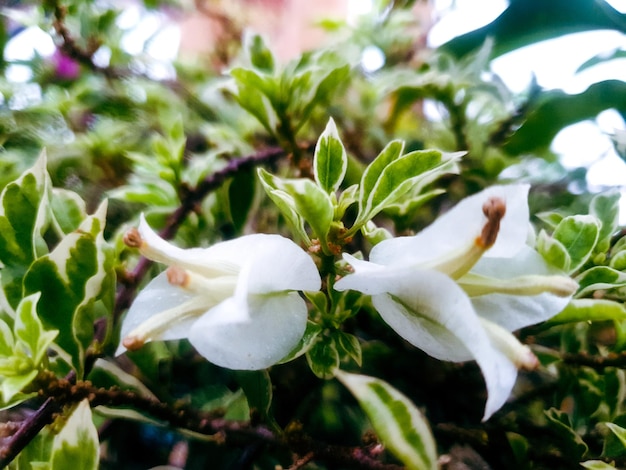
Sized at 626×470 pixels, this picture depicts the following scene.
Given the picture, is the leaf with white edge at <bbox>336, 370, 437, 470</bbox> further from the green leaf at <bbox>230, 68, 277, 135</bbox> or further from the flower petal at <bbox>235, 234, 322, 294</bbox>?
the green leaf at <bbox>230, 68, 277, 135</bbox>

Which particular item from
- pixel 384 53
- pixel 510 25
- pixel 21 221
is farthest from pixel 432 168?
pixel 384 53

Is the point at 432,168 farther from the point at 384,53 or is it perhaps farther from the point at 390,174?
the point at 384,53

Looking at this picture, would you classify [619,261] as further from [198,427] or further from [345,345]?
[198,427]

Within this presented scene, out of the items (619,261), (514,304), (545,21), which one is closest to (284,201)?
(514,304)

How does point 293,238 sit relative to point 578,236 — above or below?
below

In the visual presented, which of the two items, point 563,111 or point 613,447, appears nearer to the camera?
point 613,447

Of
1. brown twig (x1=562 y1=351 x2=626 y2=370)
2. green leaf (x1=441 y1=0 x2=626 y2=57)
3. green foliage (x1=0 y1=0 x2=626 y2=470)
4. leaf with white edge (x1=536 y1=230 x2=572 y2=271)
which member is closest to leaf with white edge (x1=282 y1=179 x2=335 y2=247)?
green foliage (x1=0 y1=0 x2=626 y2=470)

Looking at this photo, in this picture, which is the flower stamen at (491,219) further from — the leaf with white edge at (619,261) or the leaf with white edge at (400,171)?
the leaf with white edge at (619,261)
